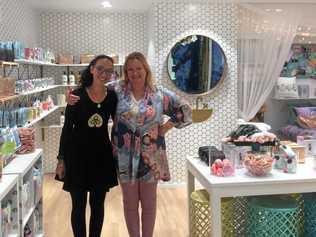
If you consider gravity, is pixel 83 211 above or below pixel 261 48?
below

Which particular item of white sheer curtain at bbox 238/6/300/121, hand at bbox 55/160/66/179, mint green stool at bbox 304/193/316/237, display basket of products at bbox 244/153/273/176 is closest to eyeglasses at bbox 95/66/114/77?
hand at bbox 55/160/66/179

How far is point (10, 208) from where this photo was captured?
2.29 m

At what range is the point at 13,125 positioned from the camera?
131 inches

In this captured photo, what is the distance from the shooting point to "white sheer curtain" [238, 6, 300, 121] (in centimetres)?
489

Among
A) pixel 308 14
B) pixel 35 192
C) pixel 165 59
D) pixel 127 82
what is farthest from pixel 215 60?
pixel 35 192

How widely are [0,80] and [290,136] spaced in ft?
12.7

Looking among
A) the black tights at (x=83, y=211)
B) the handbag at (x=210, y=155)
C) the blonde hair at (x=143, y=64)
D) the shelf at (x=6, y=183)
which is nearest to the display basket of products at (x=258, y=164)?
the handbag at (x=210, y=155)

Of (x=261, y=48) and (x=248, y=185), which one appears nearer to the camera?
(x=248, y=185)

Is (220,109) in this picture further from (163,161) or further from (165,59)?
(163,161)

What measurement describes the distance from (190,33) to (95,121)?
268cm

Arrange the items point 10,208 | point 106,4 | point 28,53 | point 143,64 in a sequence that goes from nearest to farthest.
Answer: point 10,208, point 143,64, point 28,53, point 106,4

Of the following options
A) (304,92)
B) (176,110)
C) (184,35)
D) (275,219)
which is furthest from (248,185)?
(304,92)

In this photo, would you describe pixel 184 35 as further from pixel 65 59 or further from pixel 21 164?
pixel 21 164

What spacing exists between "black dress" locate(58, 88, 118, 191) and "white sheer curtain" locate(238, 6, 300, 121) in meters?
2.82
